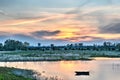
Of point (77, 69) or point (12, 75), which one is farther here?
point (77, 69)

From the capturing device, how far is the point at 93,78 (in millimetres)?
74000

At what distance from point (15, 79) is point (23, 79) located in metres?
2.66

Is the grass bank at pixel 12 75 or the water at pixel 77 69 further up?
the grass bank at pixel 12 75

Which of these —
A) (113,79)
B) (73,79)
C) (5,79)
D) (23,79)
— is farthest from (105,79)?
(5,79)

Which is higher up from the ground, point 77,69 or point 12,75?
point 12,75

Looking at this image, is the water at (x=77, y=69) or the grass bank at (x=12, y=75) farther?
the water at (x=77, y=69)

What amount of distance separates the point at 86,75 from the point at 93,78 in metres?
5.67

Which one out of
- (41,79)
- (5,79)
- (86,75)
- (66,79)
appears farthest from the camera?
(86,75)

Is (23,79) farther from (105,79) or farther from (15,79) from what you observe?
(105,79)

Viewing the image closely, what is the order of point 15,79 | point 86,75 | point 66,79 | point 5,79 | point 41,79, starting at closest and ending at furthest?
point 5,79 → point 15,79 → point 41,79 → point 66,79 → point 86,75

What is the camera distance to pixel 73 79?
234 feet

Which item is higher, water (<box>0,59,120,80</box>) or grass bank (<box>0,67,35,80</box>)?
grass bank (<box>0,67,35,80</box>)

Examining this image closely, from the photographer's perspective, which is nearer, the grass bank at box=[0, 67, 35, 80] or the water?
the grass bank at box=[0, 67, 35, 80]

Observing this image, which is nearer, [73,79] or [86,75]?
[73,79]
